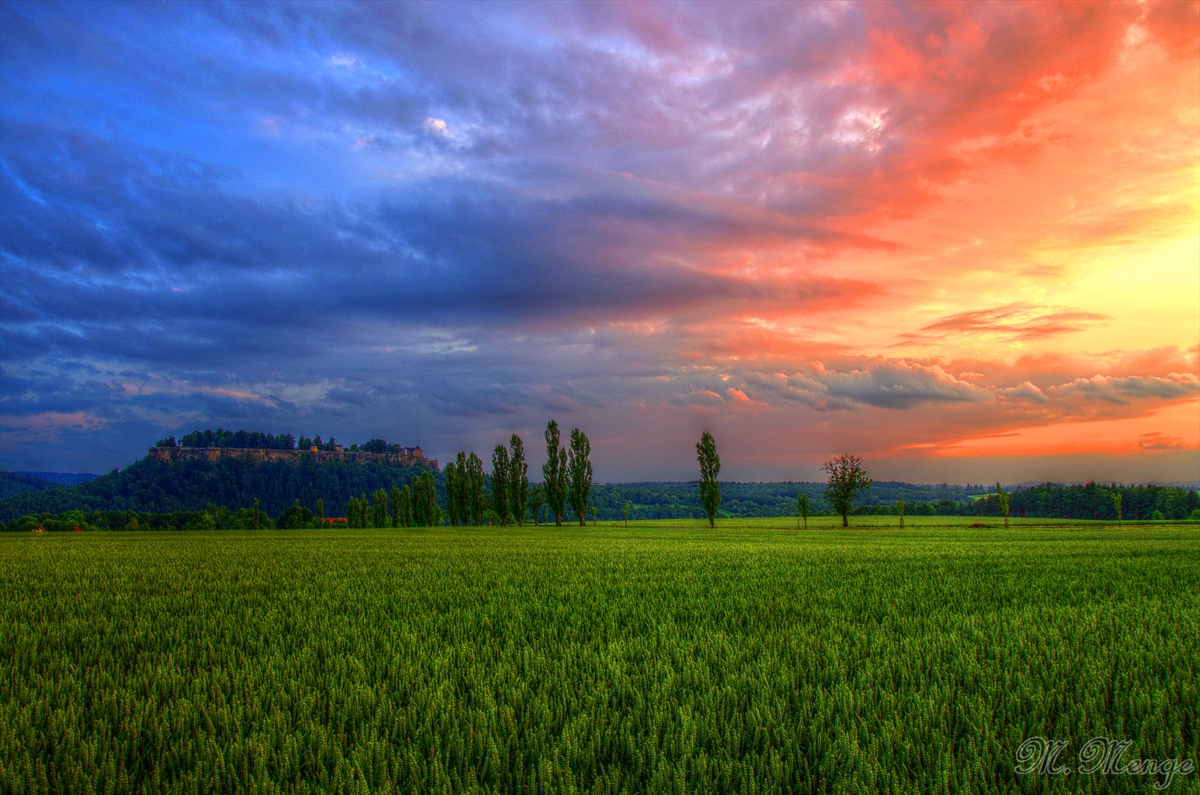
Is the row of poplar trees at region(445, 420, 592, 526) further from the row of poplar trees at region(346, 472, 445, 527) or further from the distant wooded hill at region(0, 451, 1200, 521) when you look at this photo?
the distant wooded hill at region(0, 451, 1200, 521)

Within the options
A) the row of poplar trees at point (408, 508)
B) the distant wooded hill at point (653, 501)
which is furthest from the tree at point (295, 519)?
the distant wooded hill at point (653, 501)

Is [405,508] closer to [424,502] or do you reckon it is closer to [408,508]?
[408,508]

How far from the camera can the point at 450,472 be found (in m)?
94.3

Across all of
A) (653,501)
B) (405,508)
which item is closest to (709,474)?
(405,508)

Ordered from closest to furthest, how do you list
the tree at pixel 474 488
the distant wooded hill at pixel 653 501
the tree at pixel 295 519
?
the tree at pixel 474 488, the tree at pixel 295 519, the distant wooded hill at pixel 653 501

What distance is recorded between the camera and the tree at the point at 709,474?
250 ft

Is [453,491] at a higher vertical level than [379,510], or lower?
higher

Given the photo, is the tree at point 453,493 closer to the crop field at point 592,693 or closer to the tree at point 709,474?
the tree at point 709,474

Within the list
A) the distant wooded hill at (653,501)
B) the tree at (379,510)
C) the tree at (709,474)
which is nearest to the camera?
the tree at (709,474)

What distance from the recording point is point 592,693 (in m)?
4.39

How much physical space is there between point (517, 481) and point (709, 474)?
99.9ft

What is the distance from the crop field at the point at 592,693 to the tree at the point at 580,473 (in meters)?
72.7

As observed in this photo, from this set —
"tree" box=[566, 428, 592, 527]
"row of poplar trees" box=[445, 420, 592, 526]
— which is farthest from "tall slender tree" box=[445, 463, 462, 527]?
"tree" box=[566, 428, 592, 527]

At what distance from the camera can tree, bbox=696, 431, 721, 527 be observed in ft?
250
